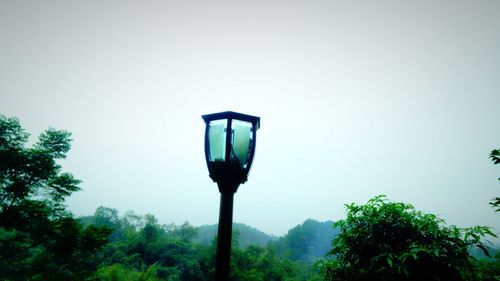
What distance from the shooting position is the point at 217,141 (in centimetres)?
276

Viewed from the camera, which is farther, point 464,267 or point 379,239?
point 379,239

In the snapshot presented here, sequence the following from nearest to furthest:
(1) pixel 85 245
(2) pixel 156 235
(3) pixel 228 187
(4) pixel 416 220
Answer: (3) pixel 228 187 → (4) pixel 416 220 → (1) pixel 85 245 → (2) pixel 156 235

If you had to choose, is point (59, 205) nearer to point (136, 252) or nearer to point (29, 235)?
point (29, 235)

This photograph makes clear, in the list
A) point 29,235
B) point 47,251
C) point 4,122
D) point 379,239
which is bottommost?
point 47,251

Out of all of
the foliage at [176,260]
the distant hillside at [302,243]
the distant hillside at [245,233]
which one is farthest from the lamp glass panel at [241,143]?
the distant hillside at [245,233]

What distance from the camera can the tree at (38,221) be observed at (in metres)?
11.7

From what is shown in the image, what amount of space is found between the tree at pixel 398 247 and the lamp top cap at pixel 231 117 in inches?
127

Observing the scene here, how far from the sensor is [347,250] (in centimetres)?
522

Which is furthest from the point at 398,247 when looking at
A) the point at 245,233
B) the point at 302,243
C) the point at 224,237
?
the point at 245,233

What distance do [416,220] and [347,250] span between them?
59.6 inches

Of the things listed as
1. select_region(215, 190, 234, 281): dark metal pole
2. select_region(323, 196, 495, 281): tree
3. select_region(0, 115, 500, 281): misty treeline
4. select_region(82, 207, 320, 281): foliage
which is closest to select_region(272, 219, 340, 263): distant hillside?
select_region(82, 207, 320, 281): foliage

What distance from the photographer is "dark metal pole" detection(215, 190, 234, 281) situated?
2332 millimetres

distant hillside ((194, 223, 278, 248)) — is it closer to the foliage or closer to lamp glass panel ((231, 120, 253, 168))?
the foliage

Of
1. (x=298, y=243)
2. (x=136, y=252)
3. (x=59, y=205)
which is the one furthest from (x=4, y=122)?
(x=298, y=243)
